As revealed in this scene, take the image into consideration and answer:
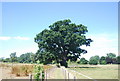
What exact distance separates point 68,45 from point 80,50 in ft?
12.8

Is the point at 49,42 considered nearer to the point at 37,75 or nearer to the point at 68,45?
the point at 68,45

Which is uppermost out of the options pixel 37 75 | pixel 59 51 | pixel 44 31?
pixel 44 31

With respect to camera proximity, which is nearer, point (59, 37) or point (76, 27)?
point (59, 37)

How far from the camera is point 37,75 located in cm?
1488

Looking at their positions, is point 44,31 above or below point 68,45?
above

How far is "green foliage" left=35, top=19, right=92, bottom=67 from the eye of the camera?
6150 cm

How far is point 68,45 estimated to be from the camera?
63312 mm

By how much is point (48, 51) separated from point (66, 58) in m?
5.40

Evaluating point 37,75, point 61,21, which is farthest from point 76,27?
point 37,75

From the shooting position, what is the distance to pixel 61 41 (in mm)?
62000

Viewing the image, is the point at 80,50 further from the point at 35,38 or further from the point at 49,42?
the point at 35,38

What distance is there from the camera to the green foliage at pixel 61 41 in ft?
202

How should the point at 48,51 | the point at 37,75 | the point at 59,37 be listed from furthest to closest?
1. the point at 48,51
2. the point at 59,37
3. the point at 37,75

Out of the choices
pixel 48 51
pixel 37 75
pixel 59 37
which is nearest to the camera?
pixel 37 75
